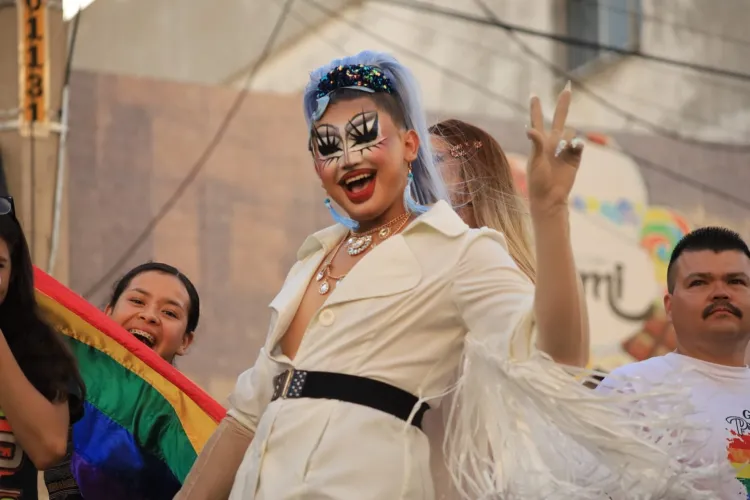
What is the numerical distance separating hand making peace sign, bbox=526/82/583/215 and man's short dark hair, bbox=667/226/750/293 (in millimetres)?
1861

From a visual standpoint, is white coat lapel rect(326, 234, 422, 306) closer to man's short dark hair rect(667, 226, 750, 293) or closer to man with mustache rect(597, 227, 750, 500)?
man with mustache rect(597, 227, 750, 500)

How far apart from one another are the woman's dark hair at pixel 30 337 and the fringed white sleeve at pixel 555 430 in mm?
968

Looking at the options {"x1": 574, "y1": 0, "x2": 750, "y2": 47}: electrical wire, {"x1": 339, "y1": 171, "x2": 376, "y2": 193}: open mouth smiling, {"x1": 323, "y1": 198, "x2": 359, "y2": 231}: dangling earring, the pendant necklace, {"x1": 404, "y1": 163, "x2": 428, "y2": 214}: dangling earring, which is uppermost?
{"x1": 574, "y1": 0, "x2": 750, "y2": 47}: electrical wire

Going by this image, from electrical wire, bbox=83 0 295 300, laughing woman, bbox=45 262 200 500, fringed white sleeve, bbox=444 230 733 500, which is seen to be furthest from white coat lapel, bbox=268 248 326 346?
electrical wire, bbox=83 0 295 300

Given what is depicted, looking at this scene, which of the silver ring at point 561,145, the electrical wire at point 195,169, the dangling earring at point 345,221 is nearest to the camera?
the silver ring at point 561,145

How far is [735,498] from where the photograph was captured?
3.11 m

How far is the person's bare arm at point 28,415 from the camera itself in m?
2.52

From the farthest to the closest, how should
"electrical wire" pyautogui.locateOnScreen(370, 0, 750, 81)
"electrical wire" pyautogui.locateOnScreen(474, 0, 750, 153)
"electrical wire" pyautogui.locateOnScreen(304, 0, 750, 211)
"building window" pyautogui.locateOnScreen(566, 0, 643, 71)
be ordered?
"building window" pyautogui.locateOnScreen(566, 0, 643, 71) < "electrical wire" pyautogui.locateOnScreen(474, 0, 750, 153) < "electrical wire" pyautogui.locateOnScreen(370, 0, 750, 81) < "electrical wire" pyautogui.locateOnScreen(304, 0, 750, 211)

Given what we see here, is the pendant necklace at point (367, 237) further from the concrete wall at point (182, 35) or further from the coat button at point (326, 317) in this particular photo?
the concrete wall at point (182, 35)

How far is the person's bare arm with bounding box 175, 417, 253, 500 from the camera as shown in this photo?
2400 mm

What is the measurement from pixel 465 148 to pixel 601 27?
22.6 ft

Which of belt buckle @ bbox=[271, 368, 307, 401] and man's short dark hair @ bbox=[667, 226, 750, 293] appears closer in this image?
belt buckle @ bbox=[271, 368, 307, 401]

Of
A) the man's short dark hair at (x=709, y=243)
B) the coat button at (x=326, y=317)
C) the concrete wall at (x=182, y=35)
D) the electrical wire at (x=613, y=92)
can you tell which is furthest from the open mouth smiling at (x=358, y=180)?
the electrical wire at (x=613, y=92)

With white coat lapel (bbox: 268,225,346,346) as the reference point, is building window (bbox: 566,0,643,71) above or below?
above
